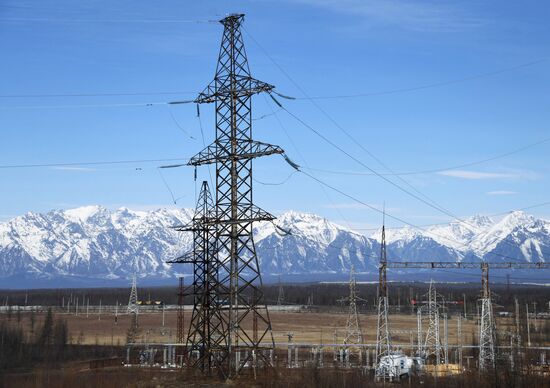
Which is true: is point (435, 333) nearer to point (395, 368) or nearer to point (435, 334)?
point (435, 334)

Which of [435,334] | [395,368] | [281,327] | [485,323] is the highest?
[485,323]

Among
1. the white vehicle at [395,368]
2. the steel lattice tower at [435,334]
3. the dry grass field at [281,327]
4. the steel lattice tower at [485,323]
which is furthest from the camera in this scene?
the dry grass field at [281,327]

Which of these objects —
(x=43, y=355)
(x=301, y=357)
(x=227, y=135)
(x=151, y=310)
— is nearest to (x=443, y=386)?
(x=227, y=135)

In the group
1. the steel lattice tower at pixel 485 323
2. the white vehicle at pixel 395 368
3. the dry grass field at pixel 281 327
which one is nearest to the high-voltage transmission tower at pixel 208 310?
the white vehicle at pixel 395 368

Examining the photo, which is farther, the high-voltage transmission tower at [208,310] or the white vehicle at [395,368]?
the white vehicle at [395,368]

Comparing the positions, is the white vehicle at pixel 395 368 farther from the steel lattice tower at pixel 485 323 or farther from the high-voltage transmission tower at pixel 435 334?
the steel lattice tower at pixel 485 323

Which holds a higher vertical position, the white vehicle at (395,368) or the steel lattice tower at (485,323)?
the steel lattice tower at (485,323)

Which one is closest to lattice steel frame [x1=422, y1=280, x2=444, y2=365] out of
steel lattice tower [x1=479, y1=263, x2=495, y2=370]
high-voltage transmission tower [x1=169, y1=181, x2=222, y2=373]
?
steel lattice tower [x1=479, y1=263, x2=495, y2=370]

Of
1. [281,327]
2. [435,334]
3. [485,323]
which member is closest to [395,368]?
[485,323]

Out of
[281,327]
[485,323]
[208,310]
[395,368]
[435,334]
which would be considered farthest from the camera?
[281,327]

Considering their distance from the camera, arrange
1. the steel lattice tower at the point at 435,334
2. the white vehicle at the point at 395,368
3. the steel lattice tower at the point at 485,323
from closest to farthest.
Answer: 1. the white vehicle at the point at 395,368
2. the steel lattice tower at the point at 485,323
3. the steel lattice tower at the point at 435,334

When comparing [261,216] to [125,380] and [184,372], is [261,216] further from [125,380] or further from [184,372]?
[125,380]

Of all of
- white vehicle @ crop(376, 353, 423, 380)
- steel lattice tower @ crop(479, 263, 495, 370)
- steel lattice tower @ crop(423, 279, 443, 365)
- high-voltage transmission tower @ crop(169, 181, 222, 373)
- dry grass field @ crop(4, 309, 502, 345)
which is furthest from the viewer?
dry grass field @ crop(4, 309, 502, 345)

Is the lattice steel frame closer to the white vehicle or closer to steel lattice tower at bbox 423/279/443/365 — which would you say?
steel lattice tower at bbox 423/279/443/365
